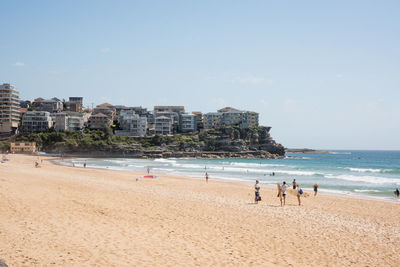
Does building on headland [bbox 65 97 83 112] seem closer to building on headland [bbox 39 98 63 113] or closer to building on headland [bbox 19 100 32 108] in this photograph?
building on headland [bbox 39 98 63 113]

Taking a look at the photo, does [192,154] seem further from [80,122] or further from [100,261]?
[100,261]

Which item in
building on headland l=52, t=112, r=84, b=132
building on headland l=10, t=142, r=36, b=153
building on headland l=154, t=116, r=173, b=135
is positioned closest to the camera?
building on headland l=10, t=142, r=36, b=153

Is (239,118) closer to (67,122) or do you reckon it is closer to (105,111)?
(105,111)

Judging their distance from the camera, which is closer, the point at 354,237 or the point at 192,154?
the point at 354,237

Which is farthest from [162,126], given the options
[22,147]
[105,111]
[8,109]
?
[8,109]

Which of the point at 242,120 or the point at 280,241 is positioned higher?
the point at 242,120

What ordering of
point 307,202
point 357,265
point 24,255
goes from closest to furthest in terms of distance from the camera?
1. point 24,255
2. point 357,265
3. point 307,202

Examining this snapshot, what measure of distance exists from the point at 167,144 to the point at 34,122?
47.9m

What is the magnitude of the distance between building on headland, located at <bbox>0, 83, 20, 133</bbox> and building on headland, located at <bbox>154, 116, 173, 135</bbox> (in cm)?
5078

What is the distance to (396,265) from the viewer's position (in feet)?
32.0

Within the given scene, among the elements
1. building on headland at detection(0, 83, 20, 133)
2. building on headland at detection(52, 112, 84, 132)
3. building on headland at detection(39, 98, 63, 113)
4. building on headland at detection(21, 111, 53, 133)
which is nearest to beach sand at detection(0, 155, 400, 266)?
building on headland at detection(52, 112, 84, 132)

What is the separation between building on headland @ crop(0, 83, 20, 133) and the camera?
10588cm

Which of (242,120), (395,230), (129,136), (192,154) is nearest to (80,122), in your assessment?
(129,136)

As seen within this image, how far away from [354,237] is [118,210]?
10.5 meters
